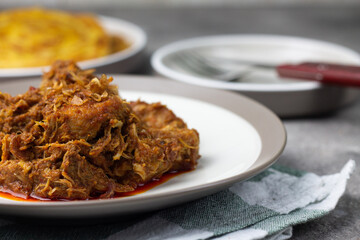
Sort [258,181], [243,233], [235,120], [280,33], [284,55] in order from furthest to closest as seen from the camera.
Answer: [280,33]
[284,55]
[235,120]
[258,181]
[243,233]

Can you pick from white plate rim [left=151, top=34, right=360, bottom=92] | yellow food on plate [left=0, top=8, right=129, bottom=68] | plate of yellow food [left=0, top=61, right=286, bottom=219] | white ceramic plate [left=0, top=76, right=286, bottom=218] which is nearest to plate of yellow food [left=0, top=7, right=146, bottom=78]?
Result: yellow food on plate [left=0, top=8, right=129, bottom=68]

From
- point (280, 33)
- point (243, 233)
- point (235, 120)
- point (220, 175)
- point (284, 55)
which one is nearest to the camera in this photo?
point (243, 233)

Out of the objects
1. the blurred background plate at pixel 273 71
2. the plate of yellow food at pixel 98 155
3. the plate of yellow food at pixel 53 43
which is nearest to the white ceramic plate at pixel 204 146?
the plate of yellow food at pixel 98 155

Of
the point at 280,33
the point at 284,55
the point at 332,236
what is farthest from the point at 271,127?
the point at 280,33

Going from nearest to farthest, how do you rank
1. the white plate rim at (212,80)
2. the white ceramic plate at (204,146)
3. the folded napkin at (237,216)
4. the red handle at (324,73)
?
the white ceramic plate at (204,146), the folded napkin at (237,216), the red handle at (324,73), the white plate rim at (212,80)

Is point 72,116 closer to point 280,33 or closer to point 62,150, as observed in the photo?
point 62,150

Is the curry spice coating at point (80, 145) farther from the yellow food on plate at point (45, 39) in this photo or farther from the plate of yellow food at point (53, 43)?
the yellow food on plate at point (45, 39)

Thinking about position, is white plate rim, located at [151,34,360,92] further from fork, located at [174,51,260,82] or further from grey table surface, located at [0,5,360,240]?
grey table surface, located at [0,5,360,240]
